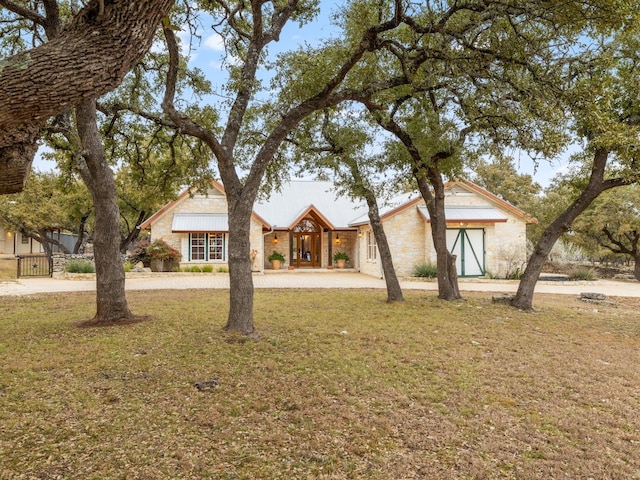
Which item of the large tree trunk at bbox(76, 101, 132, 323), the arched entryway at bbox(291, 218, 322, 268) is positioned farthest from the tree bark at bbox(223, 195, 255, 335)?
the arched entryway at bbox(291, 218, 322, 268)

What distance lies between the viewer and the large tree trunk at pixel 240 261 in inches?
265

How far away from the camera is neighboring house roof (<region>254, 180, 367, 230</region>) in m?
23.2

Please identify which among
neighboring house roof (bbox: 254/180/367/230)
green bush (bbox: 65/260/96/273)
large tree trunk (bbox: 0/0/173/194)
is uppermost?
neighboring house roof (bbox: 254/180/367/230)

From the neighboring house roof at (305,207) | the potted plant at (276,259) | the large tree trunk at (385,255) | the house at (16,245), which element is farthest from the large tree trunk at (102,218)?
the house at (16,245)

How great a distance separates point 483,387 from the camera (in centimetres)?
473

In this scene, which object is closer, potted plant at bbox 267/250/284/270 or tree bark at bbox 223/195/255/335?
tree bark at bbox 223/195/255/335

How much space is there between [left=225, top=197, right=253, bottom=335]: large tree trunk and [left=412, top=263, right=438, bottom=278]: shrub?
12.4 metres

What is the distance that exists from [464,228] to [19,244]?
1424 inches

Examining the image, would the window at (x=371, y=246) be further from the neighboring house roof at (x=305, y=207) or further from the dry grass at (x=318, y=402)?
the dry grass at (x=318, y=402)

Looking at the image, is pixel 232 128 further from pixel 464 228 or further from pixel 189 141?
pixel 464 228

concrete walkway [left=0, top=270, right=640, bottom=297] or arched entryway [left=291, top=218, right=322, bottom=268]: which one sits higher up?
arched entryway [left=291, top=218, right=322, bottom=268]

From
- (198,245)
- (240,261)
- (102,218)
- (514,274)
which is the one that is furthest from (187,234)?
(514,274)

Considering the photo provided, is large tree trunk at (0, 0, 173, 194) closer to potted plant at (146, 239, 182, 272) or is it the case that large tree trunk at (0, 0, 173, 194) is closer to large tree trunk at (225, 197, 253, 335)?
large tree trunk at (225, 197, 253, 335)

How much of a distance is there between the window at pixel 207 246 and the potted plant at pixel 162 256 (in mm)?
811
